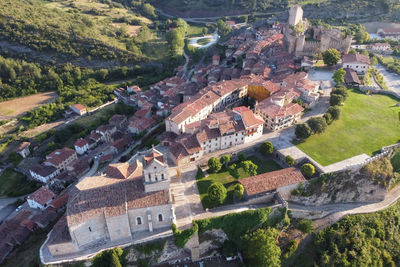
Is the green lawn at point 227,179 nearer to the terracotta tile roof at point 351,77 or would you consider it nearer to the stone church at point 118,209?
the stone church at point 118,209

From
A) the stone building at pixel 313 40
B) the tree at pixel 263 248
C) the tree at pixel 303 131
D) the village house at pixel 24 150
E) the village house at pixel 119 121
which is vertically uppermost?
the stone building at pixel 313 40

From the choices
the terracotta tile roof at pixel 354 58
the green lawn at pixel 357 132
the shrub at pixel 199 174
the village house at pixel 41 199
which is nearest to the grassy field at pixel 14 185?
the village house at pixel 41 199

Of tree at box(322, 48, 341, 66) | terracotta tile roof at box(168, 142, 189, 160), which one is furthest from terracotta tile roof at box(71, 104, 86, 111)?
tree at box(322, 48, 341, 66)

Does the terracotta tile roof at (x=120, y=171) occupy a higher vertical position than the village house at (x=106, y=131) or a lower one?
higher

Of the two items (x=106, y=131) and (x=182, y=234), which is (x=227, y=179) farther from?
(x=106, y=131)

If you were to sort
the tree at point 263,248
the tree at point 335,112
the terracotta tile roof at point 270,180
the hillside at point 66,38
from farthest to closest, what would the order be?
the hillside at point 66,38, the tree at point 335,112, the terracotta tile roof at point 270,180, the tree at point 263,248

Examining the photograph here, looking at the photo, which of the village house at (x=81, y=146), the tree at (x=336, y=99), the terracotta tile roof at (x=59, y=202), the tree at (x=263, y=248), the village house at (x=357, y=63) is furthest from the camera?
the village house at (x=357, y=63)

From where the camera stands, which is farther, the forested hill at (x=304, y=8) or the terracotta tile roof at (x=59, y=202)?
the forested hill at (x=304, y=8)
